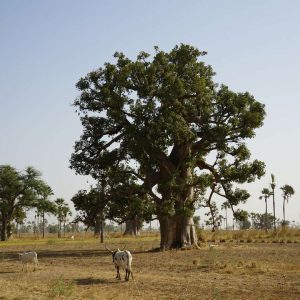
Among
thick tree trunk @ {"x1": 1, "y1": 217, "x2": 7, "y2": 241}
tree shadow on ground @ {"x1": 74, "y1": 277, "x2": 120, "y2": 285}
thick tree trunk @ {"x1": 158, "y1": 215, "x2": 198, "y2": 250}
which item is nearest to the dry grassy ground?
tree shadow on ground @ {"x1": 74, "y1": 277, "x2": 120, "y2": 285}

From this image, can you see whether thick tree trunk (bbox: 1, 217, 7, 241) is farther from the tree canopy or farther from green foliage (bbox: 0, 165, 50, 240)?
the tree canopy

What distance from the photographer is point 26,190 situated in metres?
84.4

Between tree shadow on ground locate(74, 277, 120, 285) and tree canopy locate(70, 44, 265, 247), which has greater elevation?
tree canopy locate(70, 44, 265, 247)

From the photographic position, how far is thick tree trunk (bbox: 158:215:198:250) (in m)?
38.8

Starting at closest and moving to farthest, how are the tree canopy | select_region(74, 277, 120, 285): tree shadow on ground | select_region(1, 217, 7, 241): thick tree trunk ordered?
select_region(74, 277, 120, 285): tree shadow on ground < the tree canopy < select_region(1, 217, 7, 241): thick tree trunk

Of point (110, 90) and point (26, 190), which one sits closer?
point (110, 90)

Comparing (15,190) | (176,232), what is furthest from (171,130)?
(15,190)

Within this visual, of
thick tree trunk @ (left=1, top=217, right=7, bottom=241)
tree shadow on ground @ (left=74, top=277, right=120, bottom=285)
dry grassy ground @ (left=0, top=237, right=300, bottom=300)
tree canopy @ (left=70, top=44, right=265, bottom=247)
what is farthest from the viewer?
thick tree trunk @ (left=1, top=217, right=7, bottom=241)

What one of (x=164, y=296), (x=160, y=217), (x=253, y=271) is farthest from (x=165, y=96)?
(x=164, y=296)

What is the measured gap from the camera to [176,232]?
39.3m

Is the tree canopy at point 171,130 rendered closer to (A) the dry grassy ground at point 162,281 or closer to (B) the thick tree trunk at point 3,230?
(A) the dry grassy ground at point 162,281

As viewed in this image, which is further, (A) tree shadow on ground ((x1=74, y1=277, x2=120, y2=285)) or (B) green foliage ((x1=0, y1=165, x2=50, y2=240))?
(B) green foliage ((x1=0, y1=165, x2=50, y2=240))

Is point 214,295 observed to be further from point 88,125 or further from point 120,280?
point 88,125

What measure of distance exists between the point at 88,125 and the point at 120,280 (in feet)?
68.7
